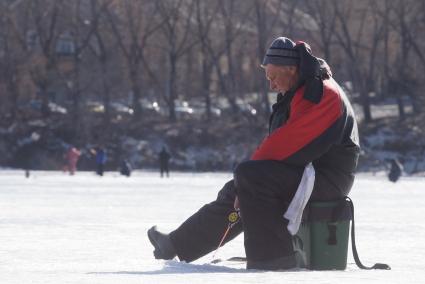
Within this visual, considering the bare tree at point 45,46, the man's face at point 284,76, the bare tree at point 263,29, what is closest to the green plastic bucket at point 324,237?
the man's face at point 284,76

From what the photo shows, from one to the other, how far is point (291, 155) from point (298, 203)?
0.93ft

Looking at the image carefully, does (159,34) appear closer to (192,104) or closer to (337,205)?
(192,104)

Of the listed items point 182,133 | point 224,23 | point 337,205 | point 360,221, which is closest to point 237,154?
point 182,133

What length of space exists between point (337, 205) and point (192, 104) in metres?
73.6

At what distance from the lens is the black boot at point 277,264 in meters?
7.81

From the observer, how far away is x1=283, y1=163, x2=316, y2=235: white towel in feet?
25.8

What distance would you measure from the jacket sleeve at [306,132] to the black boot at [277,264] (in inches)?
22.3

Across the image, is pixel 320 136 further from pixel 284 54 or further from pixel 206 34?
pixel 206 34

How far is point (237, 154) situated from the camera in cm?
6725

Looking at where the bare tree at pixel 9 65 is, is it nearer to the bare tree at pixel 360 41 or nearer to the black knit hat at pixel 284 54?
the bare tree at pixel 360 41

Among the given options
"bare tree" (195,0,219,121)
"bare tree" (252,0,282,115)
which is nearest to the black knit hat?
"bare tree" (252,0,282,115)

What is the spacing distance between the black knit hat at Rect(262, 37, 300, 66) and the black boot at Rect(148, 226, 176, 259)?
→ 1316 mm

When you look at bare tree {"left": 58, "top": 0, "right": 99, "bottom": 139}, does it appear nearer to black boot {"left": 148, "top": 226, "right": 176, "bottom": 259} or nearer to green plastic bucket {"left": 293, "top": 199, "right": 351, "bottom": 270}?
black boot {"left": 148, "top": 226, "right": 176, "bottom": 259}

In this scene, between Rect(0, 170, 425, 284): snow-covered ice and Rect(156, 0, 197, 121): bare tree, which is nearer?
Rect(0, 170, 425, 284): snow-covered ice
